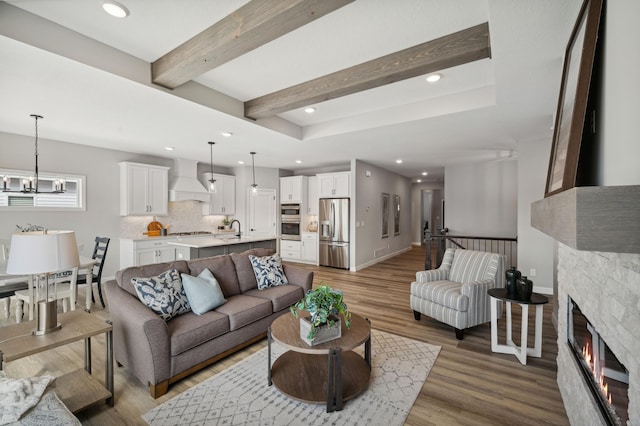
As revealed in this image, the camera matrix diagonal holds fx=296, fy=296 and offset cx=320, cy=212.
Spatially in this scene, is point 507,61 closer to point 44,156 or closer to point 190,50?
point 190,50

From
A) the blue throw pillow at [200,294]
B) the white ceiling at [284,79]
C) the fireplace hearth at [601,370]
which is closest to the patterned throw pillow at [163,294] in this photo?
the blue throw pillow at [200,294]

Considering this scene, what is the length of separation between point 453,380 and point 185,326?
2282 mm

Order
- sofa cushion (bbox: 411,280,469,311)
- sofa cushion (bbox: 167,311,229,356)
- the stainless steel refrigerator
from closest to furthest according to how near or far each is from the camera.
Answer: sofa cushion (bbox: 167,311,229,356) < sofa cushion (bbox: 411,280,469,311) < the stainless steel refrigerator

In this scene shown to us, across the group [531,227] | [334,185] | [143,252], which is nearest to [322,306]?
[531,227]

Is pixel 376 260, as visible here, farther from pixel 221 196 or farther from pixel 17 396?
pixel 17 396

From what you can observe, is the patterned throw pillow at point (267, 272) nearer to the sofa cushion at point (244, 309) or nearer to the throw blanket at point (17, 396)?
the sofa cushion at point (244, 309)

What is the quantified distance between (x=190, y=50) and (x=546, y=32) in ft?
8.43

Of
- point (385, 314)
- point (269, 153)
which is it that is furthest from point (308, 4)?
point (269, 153)

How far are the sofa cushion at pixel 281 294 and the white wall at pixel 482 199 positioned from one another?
17.6 feet

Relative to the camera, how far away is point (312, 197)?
7.98m

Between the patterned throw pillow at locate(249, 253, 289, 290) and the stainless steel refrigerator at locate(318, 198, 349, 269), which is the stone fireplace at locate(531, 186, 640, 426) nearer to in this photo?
the patterned throw pillow at locate(249, 253, 289, 290)

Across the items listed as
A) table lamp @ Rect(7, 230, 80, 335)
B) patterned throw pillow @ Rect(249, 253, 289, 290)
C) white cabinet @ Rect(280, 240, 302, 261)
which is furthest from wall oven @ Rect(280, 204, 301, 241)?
table lamp @ Rect(7, 230, 80, 335)

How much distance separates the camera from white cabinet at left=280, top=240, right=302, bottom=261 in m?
7.95

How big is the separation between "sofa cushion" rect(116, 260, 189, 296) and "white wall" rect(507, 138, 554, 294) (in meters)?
5.00
